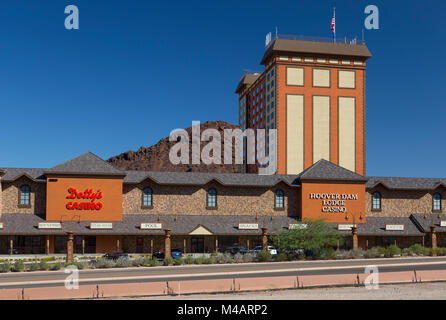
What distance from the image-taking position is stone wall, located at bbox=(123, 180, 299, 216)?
58344 millimetres

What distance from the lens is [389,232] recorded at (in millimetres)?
58969

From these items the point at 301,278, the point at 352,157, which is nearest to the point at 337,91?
the point at 352,157

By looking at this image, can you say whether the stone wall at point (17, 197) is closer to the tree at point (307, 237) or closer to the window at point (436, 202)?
the tree at point (307, 237)

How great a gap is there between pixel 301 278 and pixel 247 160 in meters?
76.8

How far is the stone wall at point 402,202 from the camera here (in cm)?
6275

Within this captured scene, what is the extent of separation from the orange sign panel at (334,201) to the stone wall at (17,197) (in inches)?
1137

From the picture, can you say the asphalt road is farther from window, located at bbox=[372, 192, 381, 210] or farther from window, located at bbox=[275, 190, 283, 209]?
window, located at bbox=[372, 192, 381, 210]

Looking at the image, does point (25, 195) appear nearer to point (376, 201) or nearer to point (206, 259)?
point (206, 259)

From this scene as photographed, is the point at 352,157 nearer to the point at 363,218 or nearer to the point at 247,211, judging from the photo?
the point at 363,218

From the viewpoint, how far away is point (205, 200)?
59.8m

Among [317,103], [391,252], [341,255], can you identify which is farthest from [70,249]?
[317,103]

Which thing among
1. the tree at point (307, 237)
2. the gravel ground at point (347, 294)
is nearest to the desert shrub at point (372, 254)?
the tree at point (307, 237)
